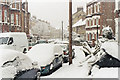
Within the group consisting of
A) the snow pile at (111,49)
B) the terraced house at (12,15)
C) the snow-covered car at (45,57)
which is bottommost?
the snow-covered car at (45,57)

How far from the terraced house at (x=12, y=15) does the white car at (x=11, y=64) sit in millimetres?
22442

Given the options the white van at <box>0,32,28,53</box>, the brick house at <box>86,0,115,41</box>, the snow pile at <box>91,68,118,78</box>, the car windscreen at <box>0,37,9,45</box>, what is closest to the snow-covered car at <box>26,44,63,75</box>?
the snow pile at <box>91,68,118,78</box>

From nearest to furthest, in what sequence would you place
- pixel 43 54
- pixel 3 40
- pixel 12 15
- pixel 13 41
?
pixel 43 54, pixel 3 40, pixel 13 41, pixel 12 15

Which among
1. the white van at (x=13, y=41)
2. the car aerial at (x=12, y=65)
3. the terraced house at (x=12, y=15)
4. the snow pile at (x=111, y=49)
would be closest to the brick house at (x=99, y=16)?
the terraced house at (x=12, y=15)

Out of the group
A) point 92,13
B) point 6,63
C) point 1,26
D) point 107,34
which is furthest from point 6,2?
point 6,63

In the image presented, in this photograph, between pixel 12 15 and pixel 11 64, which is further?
pixel 12 15

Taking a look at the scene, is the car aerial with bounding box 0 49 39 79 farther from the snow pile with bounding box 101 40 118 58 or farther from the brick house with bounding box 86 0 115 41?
the brick house with bounding box 86 0 115 41

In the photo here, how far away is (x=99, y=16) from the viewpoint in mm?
32031

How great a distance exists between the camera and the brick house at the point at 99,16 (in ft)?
101

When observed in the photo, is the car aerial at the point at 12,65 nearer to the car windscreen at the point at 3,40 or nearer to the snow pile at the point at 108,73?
the snow pile at the point at 108,73

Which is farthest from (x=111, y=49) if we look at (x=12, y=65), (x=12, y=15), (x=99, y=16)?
(x=12, y=15)

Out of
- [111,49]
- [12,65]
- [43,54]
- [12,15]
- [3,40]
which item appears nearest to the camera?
[12,65]

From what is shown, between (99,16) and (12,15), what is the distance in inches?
695

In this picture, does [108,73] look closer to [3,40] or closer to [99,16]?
[3,40]
